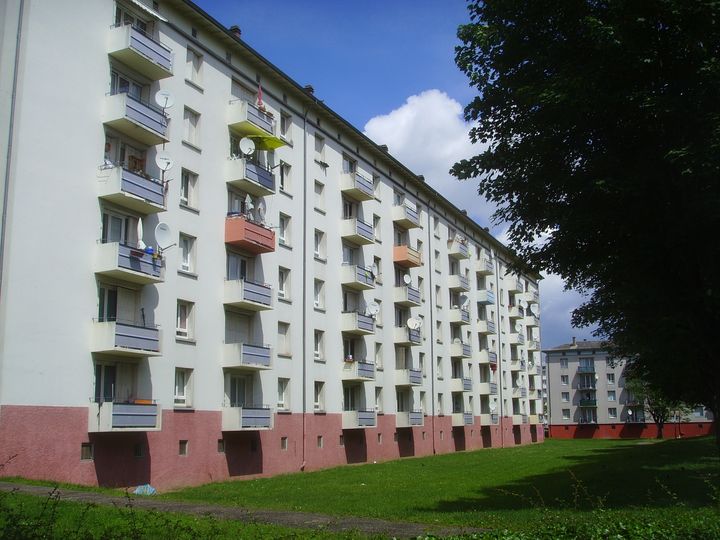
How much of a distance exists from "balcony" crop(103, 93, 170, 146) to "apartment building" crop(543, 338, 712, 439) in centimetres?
9958

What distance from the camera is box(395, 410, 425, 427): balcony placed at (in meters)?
46.7

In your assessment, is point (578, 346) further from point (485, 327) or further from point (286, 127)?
point (286, 127)

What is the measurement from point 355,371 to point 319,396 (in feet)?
9.91

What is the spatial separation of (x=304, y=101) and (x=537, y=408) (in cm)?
5499

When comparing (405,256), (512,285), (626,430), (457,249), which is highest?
(457,249)

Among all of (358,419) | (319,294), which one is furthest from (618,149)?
(358,419)

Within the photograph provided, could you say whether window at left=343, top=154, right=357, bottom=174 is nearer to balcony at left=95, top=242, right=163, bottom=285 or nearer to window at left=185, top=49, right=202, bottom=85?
window at left=185, top=49, right=202, bottom=85

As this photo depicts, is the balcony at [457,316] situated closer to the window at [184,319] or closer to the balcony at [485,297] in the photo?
the balcony at [485,297]

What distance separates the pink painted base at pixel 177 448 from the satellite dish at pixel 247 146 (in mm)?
10905

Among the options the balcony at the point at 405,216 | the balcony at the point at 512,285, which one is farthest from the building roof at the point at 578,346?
the balcony at the point at 405,216

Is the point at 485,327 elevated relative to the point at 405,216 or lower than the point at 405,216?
lower

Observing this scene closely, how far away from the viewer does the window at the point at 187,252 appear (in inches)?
1171

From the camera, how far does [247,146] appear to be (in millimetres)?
32031

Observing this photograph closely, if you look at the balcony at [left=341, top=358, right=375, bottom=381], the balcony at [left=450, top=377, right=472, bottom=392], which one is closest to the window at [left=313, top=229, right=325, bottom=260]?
the balcony at [left=341, top=358, right=375, bottom=381]
